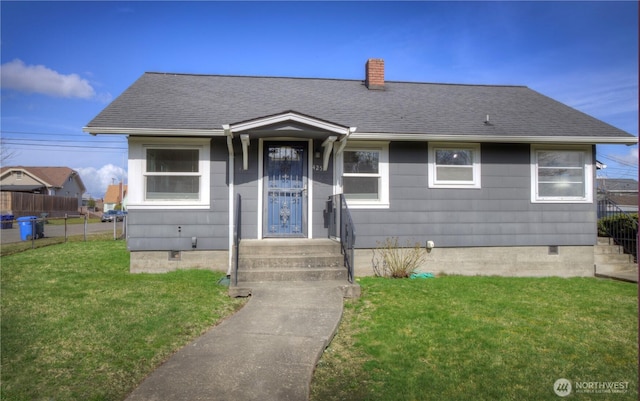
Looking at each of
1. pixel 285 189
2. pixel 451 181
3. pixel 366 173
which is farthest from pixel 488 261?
pixel 285 189

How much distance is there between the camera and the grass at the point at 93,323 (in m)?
3.32

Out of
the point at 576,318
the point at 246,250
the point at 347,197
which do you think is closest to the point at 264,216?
the point at 246,250

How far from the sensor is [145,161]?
7926 millimetres

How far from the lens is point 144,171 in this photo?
7891 millimetres

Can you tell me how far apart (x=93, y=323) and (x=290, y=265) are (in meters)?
3.16

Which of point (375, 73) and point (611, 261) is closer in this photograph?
point (611, 261)

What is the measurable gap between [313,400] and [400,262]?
215 inches

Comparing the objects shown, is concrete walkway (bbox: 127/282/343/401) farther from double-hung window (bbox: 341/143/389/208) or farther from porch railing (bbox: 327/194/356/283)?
double-hung window (bbox: 341/143/389/208)

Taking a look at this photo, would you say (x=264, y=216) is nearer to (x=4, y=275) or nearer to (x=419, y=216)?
(x=419, y=216)

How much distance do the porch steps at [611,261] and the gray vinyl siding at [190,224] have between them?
846 centimetres

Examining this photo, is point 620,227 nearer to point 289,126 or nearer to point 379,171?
point 379,171

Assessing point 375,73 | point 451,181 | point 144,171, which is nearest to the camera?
point 144,171

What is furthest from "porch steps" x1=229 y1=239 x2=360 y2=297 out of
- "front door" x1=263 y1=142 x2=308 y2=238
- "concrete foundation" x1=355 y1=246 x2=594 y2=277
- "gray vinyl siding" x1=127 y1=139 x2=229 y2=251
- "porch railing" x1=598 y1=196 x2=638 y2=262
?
"porch railing" x1=598 y1=196 x2=638 y2=262

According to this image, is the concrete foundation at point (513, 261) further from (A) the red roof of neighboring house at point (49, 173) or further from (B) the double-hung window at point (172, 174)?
(A) the red roof of neighboring house at point (49, 173)
